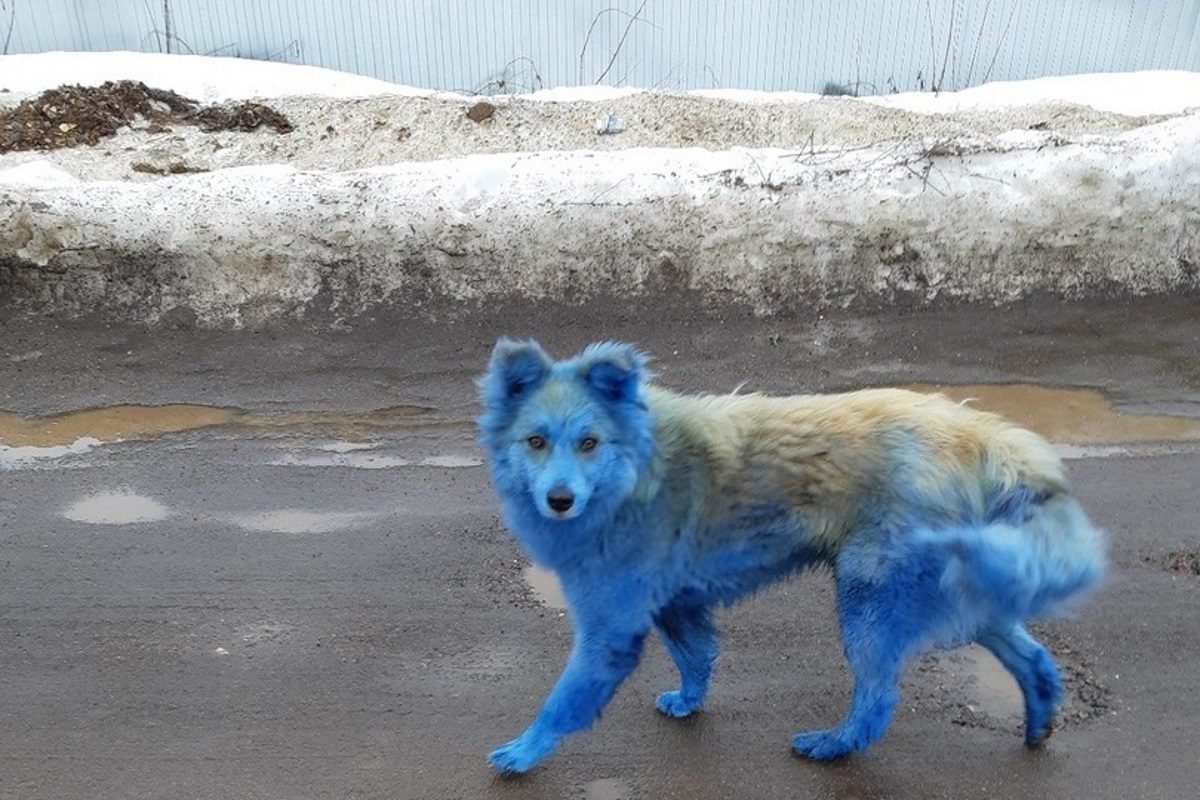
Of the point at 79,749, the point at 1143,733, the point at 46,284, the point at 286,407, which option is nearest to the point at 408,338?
the point at 286,407

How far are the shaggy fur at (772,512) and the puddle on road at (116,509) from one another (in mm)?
2832

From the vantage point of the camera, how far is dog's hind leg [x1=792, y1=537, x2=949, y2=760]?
3.61m

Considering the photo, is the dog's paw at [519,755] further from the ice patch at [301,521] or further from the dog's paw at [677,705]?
the ice patch at [301,521]

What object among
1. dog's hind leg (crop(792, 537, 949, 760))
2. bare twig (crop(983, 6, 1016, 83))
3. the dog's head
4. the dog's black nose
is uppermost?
bare twig (crop(983, 6, 1016, 83))

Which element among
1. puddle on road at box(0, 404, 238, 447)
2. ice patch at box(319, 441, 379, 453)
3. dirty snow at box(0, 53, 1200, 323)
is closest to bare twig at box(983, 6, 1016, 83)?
dirty snow at box(0, 53, 1200, 323)

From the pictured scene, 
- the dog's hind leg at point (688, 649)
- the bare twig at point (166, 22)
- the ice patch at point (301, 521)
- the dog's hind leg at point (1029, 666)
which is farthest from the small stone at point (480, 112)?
the dog's hind leg at point (1029, 666)

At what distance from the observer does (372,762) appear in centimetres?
421

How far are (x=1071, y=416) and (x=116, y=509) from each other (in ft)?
18.1

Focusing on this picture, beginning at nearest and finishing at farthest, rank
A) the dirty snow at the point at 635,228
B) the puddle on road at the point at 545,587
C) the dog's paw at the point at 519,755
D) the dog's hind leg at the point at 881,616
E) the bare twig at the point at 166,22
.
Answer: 1. the dog's hind leg at the point at 881,616
2. the dog's paw at the point at 519,755
3. the puddle on road at the point at 545,587
4. the dirty snow at the point at 635,228
5. the bare twig at the point at 166,22

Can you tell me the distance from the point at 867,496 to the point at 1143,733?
1.69 meters

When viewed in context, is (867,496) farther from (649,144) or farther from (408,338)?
(649,144)

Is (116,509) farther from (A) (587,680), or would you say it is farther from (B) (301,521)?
(A) (587,680)

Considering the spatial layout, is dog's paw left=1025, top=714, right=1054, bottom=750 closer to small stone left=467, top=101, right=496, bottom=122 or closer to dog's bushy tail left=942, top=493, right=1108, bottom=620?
dog's bushy tail left=942, top=493, right=1108, bottom=620

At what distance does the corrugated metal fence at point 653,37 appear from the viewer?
36.3 feet
